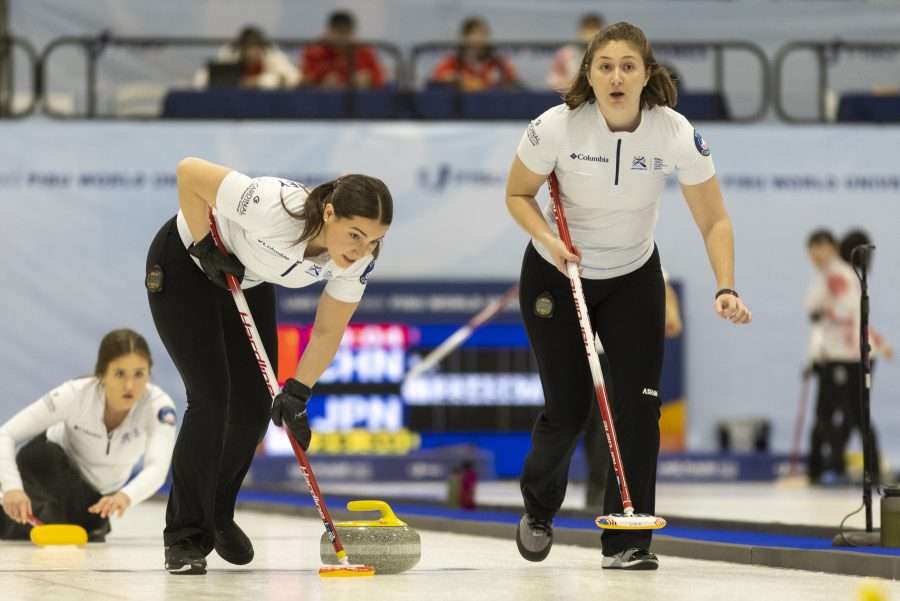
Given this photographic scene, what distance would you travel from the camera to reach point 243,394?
5.10 meters

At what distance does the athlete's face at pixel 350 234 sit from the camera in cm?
460

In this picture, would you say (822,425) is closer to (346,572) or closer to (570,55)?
(570,55)

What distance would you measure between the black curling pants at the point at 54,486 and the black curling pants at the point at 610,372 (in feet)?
6.57

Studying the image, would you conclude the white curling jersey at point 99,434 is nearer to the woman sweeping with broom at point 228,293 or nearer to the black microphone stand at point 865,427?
the woman sweeping with broom at point 228,293

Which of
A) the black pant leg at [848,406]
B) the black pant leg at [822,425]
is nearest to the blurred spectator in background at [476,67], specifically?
the black pant leg at [822,425]

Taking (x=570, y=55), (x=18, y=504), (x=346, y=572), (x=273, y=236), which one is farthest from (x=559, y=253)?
(x=570, y=55)

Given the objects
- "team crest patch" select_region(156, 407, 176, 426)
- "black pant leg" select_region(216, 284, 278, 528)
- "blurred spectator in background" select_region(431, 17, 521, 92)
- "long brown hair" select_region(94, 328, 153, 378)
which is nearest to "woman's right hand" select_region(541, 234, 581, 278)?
"black pant leg" select_region(216, 284, 278, 528)

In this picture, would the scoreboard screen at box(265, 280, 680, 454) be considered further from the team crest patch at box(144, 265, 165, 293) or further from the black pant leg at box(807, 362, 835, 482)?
the team crest patch at box(144, 265, 165, 293)

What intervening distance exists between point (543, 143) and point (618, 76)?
296 mm

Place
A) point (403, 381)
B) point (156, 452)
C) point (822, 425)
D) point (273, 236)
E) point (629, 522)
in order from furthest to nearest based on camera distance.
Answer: point (403, 381), point (822, 425), point (156, 452), point (629, 522), point (273, 236)

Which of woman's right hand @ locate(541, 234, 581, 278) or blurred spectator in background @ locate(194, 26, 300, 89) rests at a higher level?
blurred spectator in background @ locate(194, 26, 300, 89)

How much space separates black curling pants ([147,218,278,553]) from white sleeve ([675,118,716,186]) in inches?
47.7

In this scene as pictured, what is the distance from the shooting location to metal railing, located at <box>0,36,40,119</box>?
40.6 ft

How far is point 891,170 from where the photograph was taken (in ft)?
41.6
